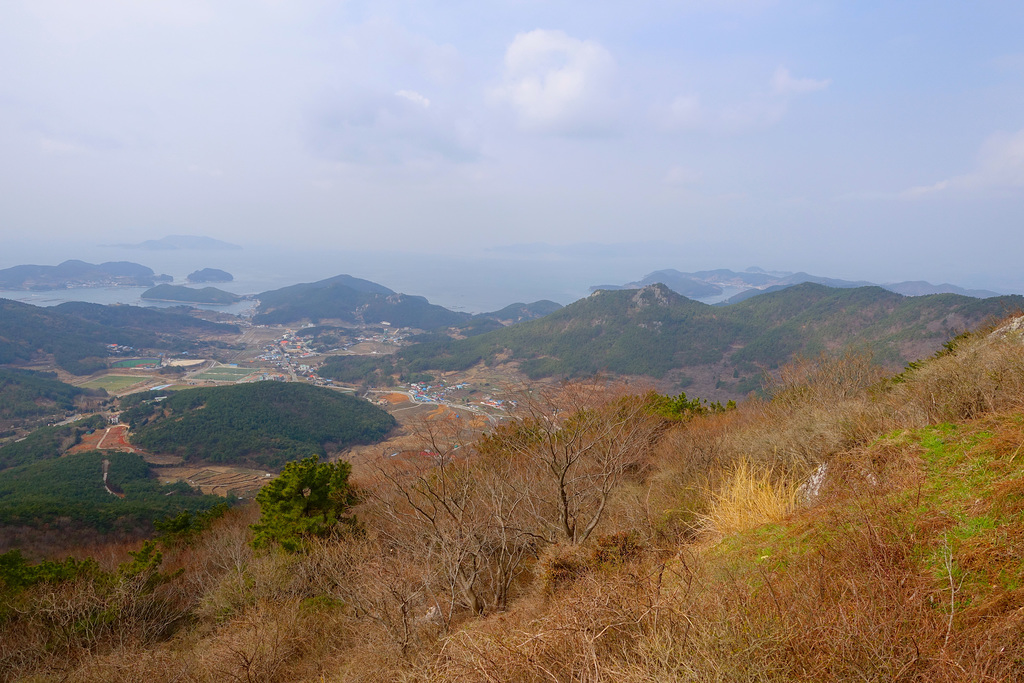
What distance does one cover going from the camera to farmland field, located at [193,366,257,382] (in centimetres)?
9025

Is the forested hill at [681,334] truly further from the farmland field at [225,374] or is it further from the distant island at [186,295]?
the distant island at [186,295]

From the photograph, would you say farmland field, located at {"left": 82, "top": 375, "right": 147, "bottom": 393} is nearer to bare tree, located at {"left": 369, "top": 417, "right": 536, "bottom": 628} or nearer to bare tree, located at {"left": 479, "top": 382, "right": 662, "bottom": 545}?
bare tree, located at {"left": 369, "top": 417, "right": 536, "bottom": 628}

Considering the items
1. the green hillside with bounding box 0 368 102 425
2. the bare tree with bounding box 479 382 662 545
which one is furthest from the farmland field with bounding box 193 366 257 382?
the bare tree with bounding box 479 382 662 545

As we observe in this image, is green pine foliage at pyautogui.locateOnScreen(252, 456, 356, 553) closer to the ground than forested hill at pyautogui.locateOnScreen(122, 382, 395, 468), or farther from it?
farther from it

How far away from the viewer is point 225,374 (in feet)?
311

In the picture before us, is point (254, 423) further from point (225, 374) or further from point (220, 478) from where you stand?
point (225, 374)

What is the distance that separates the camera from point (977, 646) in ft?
8.19

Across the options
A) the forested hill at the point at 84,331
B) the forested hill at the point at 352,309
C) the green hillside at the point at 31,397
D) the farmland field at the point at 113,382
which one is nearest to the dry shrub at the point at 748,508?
the green hillside at the point at 31,397

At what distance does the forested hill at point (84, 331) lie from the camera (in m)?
92.6

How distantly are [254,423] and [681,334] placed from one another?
3408 inches

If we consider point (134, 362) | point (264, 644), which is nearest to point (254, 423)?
point (264, 644)

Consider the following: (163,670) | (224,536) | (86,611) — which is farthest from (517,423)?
(224,536)

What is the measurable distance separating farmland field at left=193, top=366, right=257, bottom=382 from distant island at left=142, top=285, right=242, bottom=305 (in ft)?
337

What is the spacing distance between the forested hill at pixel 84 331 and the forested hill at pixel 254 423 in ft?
152
